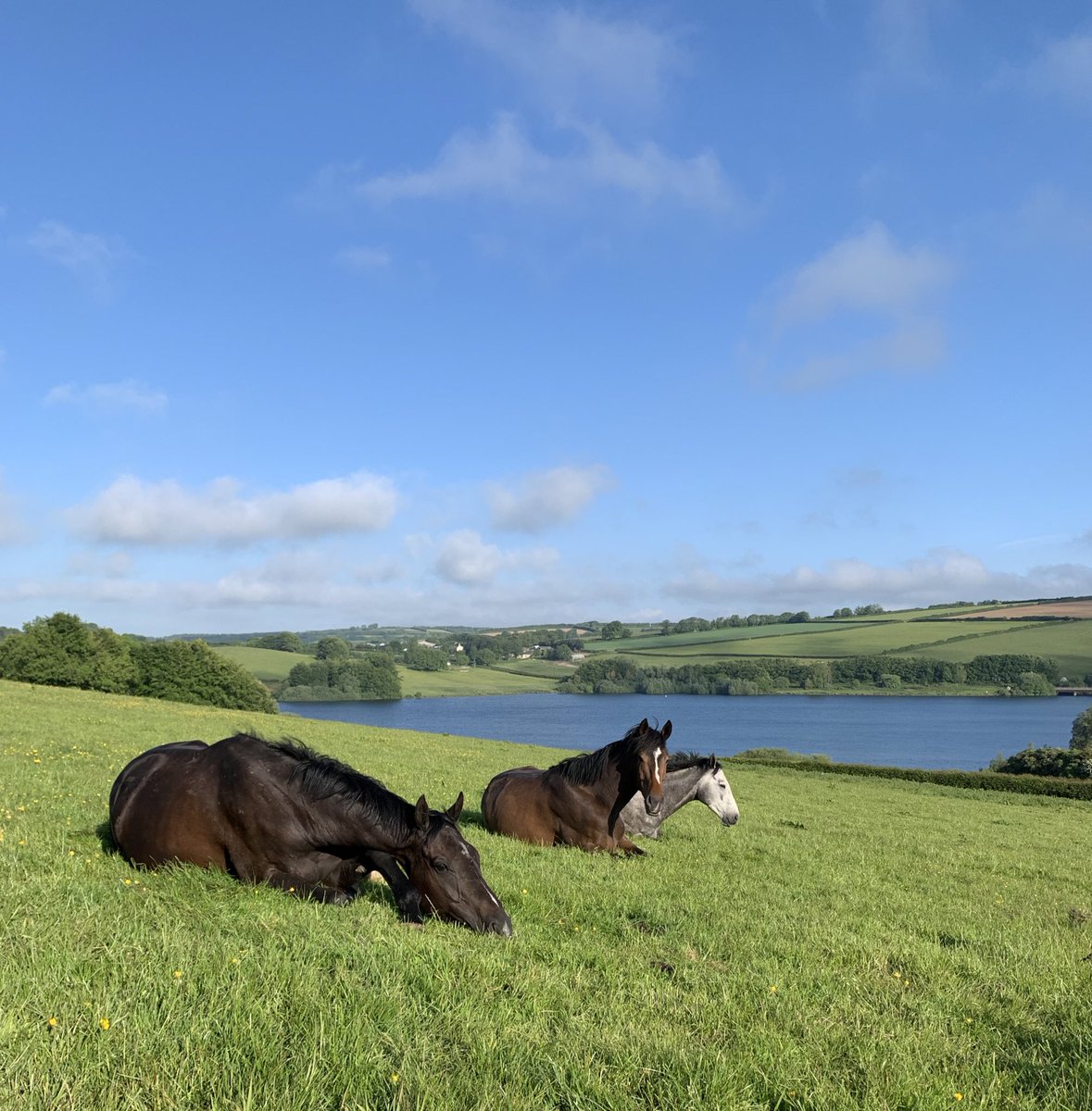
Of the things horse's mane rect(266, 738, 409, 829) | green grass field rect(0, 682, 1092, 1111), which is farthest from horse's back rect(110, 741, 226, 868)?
horse's mane rect(266, 738, 409, 829)

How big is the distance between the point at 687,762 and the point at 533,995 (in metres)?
8.47

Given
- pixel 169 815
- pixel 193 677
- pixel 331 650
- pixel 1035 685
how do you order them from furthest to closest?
pixel 331 650, pixel 1035 685, pixel 193 677, pixel 169 815

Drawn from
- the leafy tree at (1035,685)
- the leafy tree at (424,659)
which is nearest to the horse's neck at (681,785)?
the leafy tree at (1035,685)

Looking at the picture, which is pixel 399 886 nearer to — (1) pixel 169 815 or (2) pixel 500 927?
(2) pixel 500 927

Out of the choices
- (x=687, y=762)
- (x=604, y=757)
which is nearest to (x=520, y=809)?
(x=604, y=757)

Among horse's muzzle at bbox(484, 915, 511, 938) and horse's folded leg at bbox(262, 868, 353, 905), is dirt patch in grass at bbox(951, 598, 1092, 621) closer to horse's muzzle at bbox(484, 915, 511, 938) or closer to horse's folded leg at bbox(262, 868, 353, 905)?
horse's muzzle at bbox(484, 915, 511, 938)

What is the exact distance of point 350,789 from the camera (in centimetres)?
627

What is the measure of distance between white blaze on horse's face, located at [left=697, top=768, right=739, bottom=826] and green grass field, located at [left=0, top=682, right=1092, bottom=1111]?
11.4ft

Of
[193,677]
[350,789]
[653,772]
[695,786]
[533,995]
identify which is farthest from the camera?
[193,677]

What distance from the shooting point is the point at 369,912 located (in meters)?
5.59

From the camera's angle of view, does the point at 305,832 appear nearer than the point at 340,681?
Yes

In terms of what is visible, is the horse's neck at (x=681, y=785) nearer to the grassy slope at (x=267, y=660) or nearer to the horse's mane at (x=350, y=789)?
the horse's mane at (x=350, y=789)

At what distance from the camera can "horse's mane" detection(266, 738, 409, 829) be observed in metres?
6.10

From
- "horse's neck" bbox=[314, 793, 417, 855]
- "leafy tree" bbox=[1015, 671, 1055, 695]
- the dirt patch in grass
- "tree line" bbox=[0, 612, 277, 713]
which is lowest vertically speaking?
"leafy tree" bbox=[1015, 671, 1055, 695]
